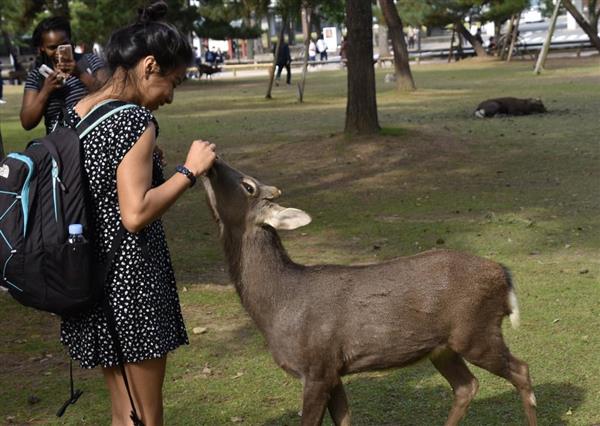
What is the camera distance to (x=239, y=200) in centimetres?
439

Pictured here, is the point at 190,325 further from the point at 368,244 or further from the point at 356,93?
→ the point at 356,93

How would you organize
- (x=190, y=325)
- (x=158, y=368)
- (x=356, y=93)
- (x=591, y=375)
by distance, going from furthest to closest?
(x=356, y=93)
(x=190, y=325)
(x=591, y=375)
(x=158, y=368)

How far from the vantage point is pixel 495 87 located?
29.1 metres

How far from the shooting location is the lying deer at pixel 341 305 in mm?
4414

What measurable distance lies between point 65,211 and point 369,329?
1573 millimetres

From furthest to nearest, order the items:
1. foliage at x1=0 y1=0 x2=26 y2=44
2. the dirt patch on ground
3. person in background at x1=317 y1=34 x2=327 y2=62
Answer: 1. person in background at x1=317 y1=34 x2=327 y2=62
2. foliage at x1=0 y1=0 x2=26 y2=44
3. the dirt patch on ground

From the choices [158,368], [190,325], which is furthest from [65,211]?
[190,325]

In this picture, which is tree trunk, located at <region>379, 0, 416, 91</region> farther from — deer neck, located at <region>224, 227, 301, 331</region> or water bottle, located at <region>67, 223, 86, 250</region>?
water bottle, located at <region>67, 223, 86, 250</region>

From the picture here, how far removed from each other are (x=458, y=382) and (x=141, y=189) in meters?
2.16

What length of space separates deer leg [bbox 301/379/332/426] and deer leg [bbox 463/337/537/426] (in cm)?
67

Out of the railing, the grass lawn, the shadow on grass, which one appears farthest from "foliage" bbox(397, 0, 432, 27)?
the shadow on grass

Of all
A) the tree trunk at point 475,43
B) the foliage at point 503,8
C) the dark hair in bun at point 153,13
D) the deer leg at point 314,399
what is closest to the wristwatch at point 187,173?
the dark hair in bun at point 153,13

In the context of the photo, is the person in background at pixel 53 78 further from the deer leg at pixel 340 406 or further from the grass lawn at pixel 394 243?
the deer leg at pixel 340 406

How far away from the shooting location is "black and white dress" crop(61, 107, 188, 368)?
3547 mm
